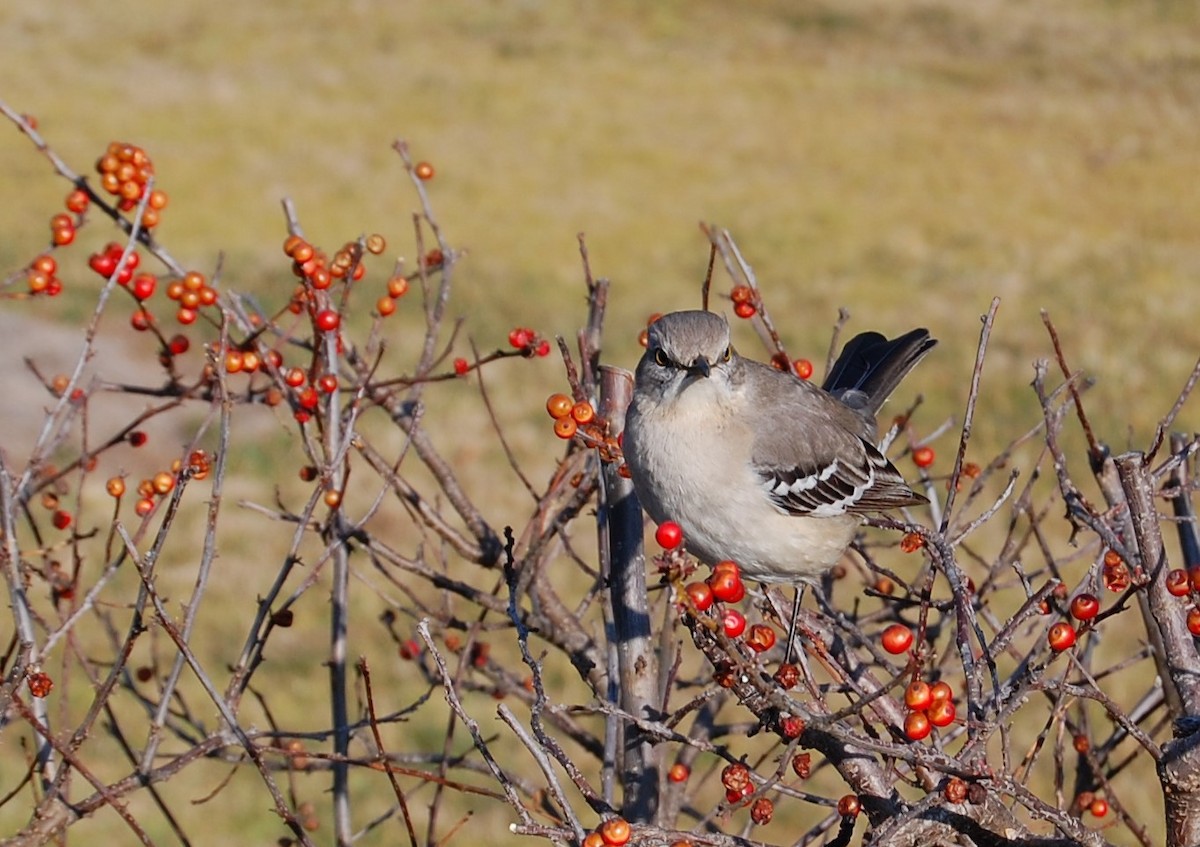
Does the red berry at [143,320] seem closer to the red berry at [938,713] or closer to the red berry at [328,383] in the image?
the red berry at [328,383]

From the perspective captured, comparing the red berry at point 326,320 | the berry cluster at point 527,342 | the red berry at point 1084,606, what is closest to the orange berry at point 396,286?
the berry cluster at point 527,342

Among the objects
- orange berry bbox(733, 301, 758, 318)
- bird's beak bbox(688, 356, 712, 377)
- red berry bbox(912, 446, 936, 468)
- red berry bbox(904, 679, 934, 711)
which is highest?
orange berry bbox(733, 301, 758, 318)

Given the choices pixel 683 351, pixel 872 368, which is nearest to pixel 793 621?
pixel 683 351

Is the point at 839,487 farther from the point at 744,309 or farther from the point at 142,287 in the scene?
the point at 142,287

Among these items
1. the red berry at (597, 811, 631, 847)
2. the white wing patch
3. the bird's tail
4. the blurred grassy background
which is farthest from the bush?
the blurred grassy background

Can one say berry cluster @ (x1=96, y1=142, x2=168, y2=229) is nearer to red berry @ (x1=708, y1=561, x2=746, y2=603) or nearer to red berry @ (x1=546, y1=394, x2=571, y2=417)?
red berry @ (x1=546, y1=394, x2=571, y2=417)

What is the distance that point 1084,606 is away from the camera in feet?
11.0

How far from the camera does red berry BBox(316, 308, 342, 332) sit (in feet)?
14.3

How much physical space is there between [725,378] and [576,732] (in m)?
1.34

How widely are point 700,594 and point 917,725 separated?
0.56 metres

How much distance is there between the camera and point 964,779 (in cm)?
268

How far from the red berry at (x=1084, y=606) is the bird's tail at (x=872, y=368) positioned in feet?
8.12

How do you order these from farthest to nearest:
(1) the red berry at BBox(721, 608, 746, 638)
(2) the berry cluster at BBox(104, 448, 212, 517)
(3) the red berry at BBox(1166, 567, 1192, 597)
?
(2) the berry cluster at BBox(104, 448, 212, 517), (3) the red berry at BBox(1166, 567, 1192, 597), (1) the red berry at BBox(721, 608, 746, 638)

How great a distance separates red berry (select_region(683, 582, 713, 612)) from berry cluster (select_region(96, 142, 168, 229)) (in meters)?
2.65
